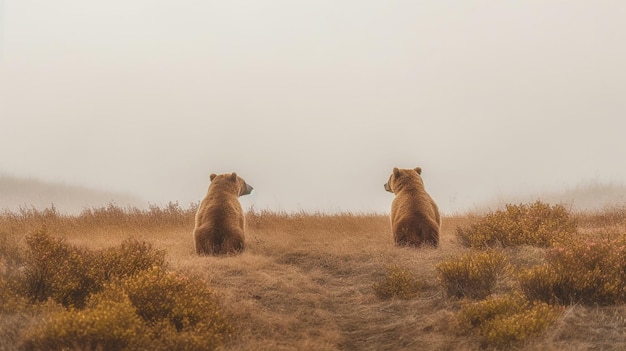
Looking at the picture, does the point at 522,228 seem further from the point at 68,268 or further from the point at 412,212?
the point at 68,268

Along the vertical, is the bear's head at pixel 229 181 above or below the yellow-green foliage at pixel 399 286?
above

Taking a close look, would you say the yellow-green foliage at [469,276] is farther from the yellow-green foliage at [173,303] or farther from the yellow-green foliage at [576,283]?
the yellow-green foliage at [173,303]

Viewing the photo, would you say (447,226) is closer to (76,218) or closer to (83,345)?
(76,218)

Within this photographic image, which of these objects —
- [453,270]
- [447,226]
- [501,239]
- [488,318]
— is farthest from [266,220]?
[488,318]

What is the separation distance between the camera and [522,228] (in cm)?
1180

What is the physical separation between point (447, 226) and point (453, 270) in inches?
352

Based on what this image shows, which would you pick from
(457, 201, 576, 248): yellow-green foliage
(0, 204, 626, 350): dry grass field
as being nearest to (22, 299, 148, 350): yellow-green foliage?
(0, 204, 626, 350): dry grass field

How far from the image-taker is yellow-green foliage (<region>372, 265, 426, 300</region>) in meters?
8.53

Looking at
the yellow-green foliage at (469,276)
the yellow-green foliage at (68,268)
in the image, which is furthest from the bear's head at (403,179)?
the yellow-green foliage at (68,268)

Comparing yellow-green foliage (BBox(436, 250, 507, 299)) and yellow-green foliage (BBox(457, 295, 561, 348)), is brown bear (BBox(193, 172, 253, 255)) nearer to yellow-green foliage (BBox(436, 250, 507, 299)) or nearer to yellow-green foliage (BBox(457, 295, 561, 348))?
yellow-green foliage (BBox(436, 250, 507, 299))

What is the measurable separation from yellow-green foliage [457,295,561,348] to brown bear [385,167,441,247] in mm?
4448

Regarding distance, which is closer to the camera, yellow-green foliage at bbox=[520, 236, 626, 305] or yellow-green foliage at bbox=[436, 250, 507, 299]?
yellow-green foliage at bbox=[520, 236, 626, 305]

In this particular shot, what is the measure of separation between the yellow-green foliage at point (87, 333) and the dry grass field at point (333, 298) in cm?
24

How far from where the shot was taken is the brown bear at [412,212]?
39.3 ft
